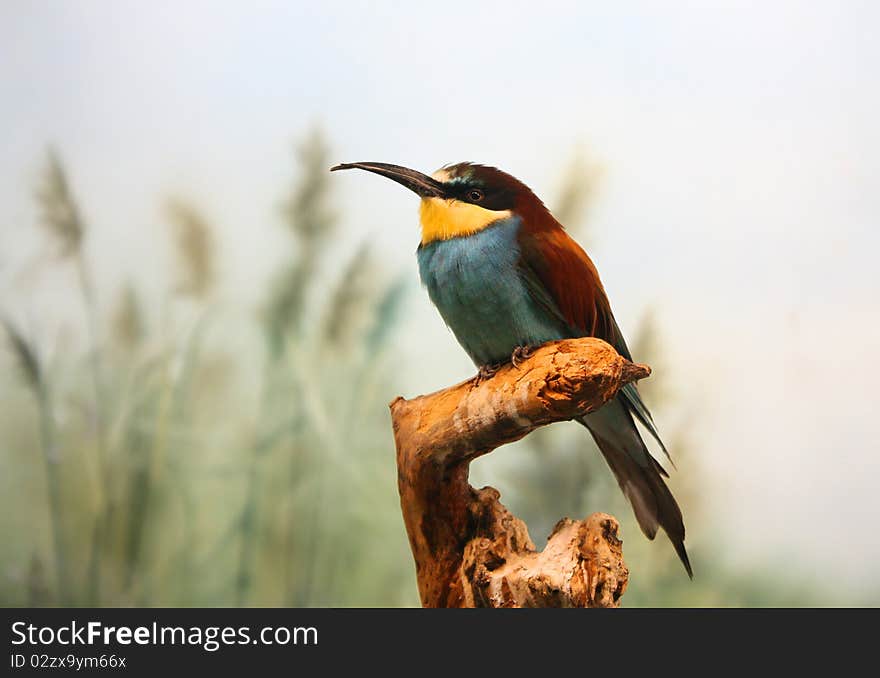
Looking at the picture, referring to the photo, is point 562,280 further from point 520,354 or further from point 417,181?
point 417,181

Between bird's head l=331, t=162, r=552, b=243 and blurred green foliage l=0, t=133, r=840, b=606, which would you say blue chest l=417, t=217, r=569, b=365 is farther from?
blurred green foliage l=0, t=133, r=840, b=606

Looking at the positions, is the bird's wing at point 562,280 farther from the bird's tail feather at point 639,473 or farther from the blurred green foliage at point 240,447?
the blurred green foliage at point 240,447

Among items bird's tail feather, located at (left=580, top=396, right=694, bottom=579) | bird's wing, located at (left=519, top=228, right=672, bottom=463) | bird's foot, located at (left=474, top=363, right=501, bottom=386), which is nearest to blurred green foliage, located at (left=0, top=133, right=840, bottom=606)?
bird's tail feather, located at (left=580, top=396, right=694, bottom=579)

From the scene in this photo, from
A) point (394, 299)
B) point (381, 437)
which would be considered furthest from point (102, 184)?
point (381, 437)

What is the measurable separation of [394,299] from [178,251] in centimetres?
65

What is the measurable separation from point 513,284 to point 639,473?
535mm

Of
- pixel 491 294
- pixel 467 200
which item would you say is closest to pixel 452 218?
pixel 467 200

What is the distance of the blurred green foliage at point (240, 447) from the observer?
2.52 meters

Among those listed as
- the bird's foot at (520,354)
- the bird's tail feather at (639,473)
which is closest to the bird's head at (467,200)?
the bird's foot at (520,354)

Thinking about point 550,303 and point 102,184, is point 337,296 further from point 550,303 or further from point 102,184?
point 550,303

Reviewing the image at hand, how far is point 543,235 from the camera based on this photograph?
73.2 inches

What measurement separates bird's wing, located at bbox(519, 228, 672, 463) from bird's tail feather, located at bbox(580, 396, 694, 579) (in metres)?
0.05

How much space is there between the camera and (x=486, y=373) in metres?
1.83

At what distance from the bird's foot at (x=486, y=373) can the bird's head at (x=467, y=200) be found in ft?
0.96
